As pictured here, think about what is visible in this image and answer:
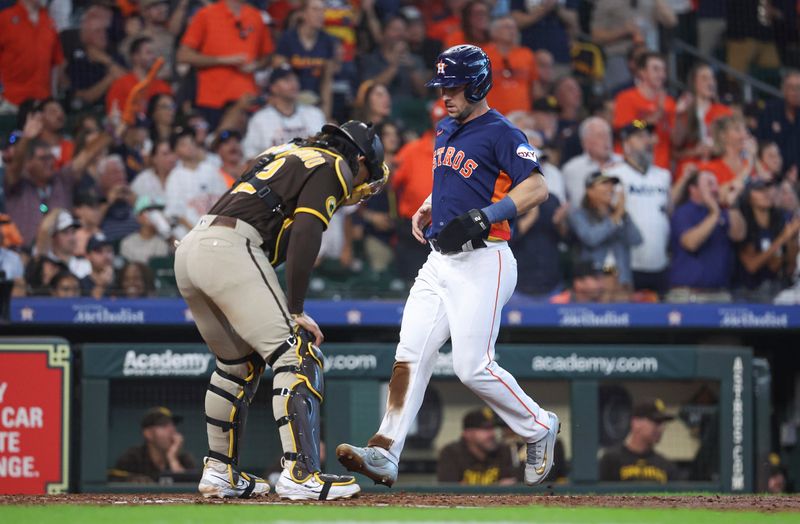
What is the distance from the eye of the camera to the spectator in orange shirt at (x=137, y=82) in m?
10.4

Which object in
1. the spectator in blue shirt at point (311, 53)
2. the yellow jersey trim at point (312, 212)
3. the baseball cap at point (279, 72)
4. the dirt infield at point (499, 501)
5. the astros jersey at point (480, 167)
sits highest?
the spectator in blue shirt at point (311, 53)

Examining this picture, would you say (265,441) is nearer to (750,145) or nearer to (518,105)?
(518,105)

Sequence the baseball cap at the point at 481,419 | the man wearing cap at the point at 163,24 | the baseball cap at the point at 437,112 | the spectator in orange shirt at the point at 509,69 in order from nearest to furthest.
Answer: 1. the baseball cap at the point at 481,419
2. the baseball cap at the point at 437,112
3. the man wearing cap at the point at 163,24
4. the spectator in orange shirt at the point at 509,69

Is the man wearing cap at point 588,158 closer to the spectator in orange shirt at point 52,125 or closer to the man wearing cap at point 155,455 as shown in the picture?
the man wearing cap at point 155,455

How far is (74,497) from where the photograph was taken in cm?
571

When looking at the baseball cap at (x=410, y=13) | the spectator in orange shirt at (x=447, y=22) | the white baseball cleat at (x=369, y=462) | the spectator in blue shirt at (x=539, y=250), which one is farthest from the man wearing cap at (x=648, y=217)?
the white baseball cleat at (x=369, y=462)

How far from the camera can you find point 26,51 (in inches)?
406

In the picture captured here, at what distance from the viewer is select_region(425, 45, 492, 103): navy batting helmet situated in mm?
5652

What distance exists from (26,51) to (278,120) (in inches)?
83.9

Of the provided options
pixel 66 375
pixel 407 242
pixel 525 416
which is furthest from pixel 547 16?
pixel 525 416

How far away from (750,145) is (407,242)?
340 cm

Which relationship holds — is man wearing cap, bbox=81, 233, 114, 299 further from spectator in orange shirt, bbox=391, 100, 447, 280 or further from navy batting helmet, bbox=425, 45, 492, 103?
navy batting helmet, bbox=425, 45, 492, 103

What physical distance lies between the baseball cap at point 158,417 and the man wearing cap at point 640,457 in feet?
9.84

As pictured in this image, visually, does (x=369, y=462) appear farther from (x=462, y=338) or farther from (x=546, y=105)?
(x=546, y=105)
